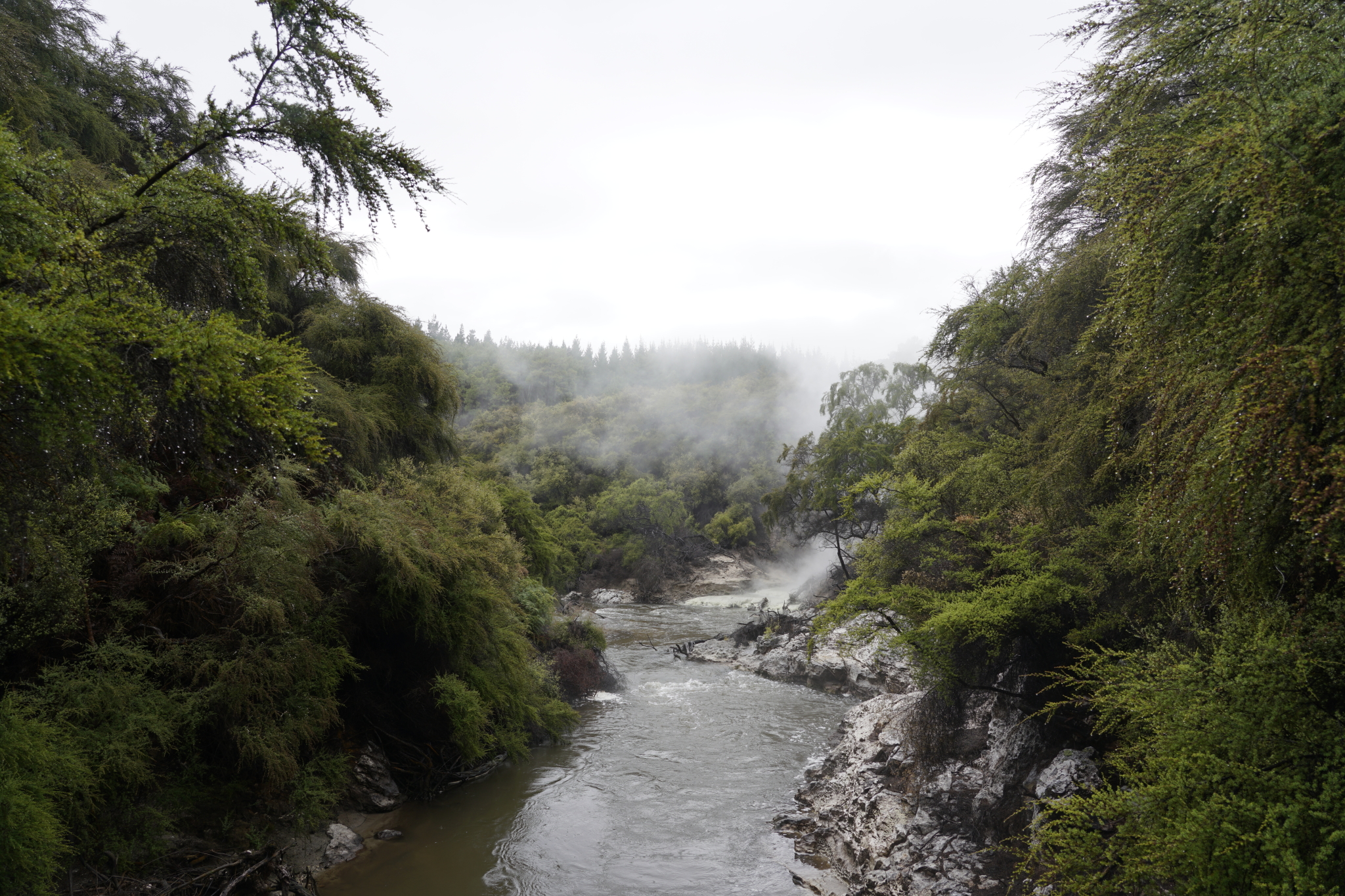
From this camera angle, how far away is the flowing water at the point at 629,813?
330 inches

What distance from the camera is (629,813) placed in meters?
10.5

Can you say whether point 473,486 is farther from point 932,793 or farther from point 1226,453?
point 1226,453

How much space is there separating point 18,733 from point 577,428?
5277 cm

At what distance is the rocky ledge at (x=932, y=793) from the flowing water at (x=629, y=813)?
630 millimetres

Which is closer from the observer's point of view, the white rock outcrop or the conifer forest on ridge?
the conifer forest on ridge

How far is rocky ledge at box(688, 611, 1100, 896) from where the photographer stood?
7836 millimetres

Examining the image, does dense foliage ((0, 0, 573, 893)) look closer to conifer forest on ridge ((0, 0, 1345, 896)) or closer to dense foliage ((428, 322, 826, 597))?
conifer forest on ridge ((0, 0, 1345, 896))

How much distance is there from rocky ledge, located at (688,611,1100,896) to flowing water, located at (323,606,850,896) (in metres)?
0.63

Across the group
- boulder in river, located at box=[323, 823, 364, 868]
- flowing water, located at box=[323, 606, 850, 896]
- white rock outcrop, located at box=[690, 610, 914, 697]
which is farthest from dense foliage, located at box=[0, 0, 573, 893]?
white rock outcrop, located at box=[690, 610, 914, 697]

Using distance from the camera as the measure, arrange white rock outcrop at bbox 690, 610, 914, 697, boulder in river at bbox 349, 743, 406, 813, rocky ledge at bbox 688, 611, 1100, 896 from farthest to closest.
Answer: white rock outcrop at bbox 690, 610, 914, 697, boulder in river at bbox 349, 743, 406, 813, rocky ledge at bbox 688, 611, 1100, 896

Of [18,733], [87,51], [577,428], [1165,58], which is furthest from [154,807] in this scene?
[577,428]

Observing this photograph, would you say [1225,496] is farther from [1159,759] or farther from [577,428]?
[577,428]

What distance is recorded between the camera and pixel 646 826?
395 inches

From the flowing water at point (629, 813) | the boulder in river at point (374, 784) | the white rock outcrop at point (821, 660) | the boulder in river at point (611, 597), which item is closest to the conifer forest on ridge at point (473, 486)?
the boulder in river at point (374, 784)
